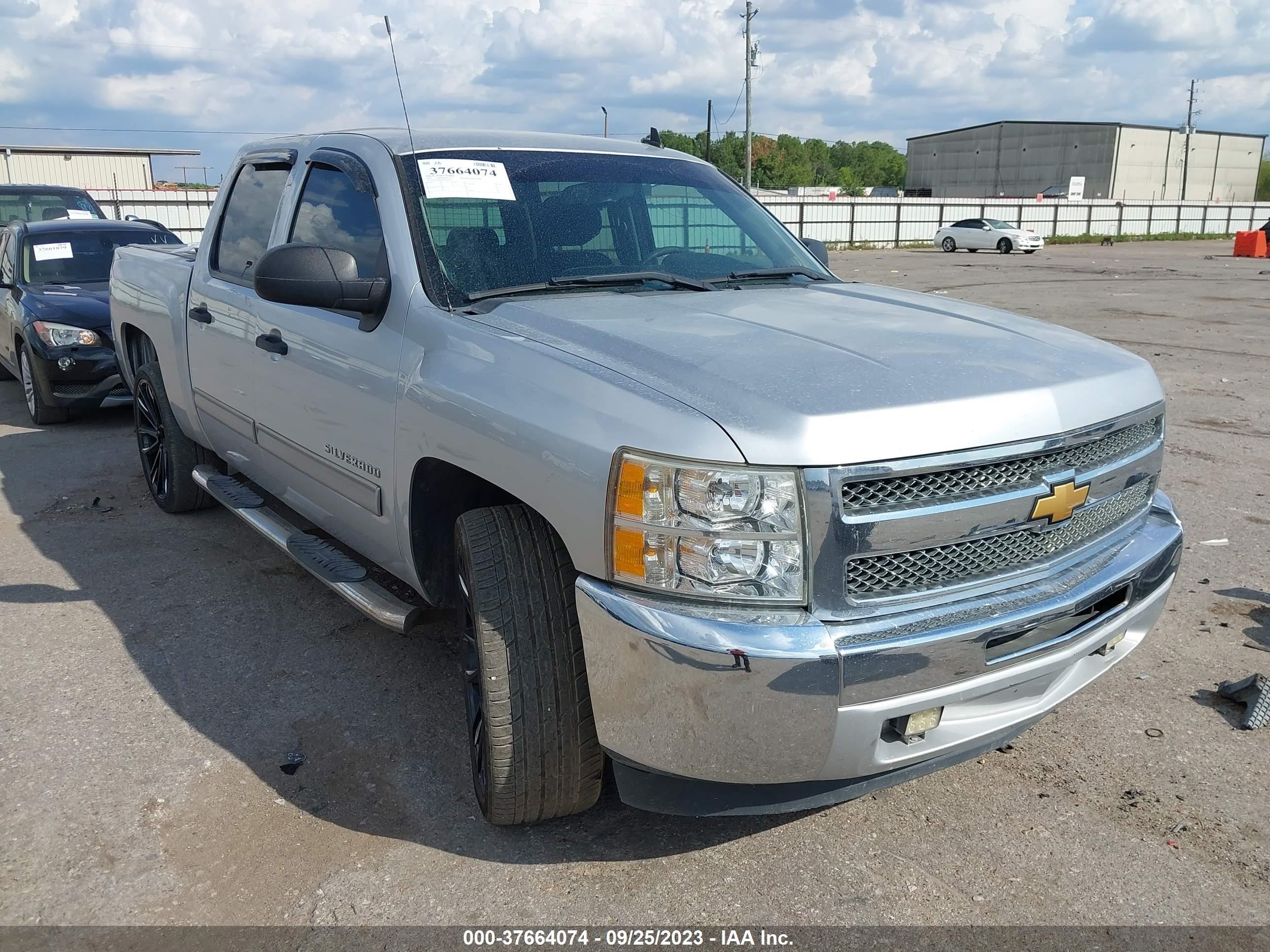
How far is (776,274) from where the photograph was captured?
383cm

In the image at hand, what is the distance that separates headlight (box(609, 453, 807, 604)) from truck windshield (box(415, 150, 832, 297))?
3.91ft

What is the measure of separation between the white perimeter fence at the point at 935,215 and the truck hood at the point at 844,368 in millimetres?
28649

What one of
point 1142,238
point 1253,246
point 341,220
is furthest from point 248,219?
point 1142,238

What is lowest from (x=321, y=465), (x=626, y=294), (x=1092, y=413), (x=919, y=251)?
(x=919, y=251)

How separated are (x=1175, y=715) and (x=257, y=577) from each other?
3.76 m

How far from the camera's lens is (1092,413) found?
259 cm

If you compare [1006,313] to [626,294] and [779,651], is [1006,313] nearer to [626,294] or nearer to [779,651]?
[626,294]

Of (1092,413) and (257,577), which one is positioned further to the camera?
(257,577)

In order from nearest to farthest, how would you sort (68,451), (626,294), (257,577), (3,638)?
1. (626,294)
2. (3,638)
3. (257,577)
4. (68,451)

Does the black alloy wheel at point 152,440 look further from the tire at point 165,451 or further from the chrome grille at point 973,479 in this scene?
the chrome grille at point 973,479

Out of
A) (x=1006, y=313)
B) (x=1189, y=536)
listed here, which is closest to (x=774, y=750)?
(x=1006, y=313)

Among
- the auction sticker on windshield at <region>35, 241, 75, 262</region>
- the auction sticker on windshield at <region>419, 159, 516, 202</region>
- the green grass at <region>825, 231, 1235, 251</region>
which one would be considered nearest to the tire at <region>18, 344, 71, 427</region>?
the auction sticker on windshield at <region>35, 241, 75, 262</region>

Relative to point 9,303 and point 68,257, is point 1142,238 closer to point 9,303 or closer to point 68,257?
point 68,257

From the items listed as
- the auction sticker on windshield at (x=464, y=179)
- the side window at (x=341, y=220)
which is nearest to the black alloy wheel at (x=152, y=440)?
the side window at (x=341, y=220)
